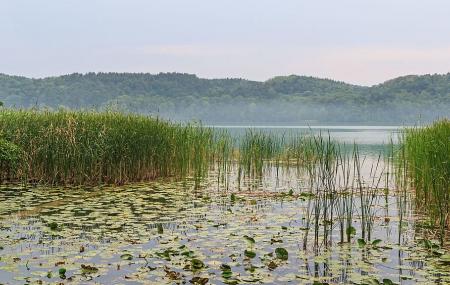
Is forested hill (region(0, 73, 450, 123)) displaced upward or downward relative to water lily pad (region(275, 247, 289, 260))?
upward

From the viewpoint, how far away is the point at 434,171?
8.11 meters

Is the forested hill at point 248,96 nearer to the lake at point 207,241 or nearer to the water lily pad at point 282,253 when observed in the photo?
the lake at point 207,241

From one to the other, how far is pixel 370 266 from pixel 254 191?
6.53 metres

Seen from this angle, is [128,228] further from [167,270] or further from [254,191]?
[254,191]

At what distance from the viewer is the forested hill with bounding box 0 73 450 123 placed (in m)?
72.5

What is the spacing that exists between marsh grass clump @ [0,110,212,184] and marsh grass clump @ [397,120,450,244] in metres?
4.90

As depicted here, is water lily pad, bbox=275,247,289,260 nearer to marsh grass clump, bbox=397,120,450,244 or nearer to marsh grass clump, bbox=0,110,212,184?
marsh grass clump, bbox=397,120,450,244

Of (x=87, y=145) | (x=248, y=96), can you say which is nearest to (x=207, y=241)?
(x=87, y=145)

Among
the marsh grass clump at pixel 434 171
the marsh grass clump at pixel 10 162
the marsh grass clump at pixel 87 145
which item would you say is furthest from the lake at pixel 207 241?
the marsh grass clump at pixel 87 145

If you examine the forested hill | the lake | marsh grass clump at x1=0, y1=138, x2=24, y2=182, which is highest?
the forested hill

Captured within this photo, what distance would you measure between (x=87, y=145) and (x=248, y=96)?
77418 millimetres

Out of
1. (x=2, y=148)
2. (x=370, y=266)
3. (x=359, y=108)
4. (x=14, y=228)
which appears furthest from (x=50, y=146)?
(x=359, y=108)

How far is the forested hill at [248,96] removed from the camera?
238 ft

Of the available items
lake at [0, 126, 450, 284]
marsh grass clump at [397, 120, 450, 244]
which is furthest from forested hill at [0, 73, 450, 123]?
marsh grass clump at [397, 120, 450, 244]
